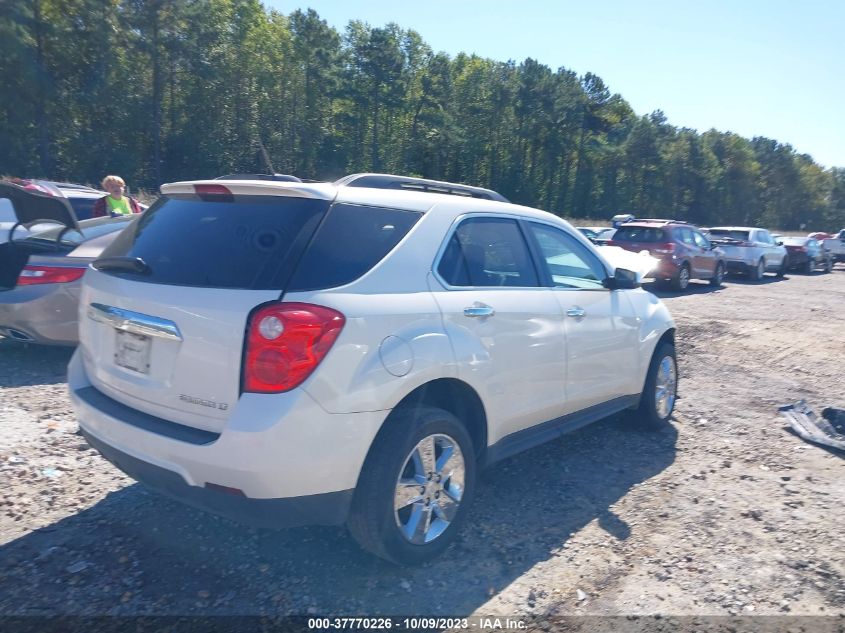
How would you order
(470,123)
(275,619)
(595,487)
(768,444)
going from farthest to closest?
(470,123)
(768,444)
(595,487)
(275,619)

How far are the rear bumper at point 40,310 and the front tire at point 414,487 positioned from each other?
4.24 meters

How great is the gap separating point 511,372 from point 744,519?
1.75 meters

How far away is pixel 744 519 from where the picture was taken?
4160 millimetres

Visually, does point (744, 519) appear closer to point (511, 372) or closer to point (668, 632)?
point (668, 632)

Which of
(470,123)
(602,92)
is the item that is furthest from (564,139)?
(470,123)

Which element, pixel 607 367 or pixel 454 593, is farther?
pixel 607 367

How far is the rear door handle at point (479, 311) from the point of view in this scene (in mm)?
3529

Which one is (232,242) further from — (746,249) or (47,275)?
(746,249)

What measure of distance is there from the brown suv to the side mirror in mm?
11943

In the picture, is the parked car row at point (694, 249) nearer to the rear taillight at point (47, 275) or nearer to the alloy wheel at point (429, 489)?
the rear taillight at point (47, 275)

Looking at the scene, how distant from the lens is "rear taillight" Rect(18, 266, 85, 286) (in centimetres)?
611

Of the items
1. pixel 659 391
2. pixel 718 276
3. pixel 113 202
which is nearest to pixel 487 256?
pixel 659 391

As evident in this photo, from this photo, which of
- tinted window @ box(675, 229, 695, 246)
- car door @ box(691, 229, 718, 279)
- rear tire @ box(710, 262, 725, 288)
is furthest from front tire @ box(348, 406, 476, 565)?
rear tire @ box(710, 262, 725, 288)

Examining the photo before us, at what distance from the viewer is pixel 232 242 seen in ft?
10.3
